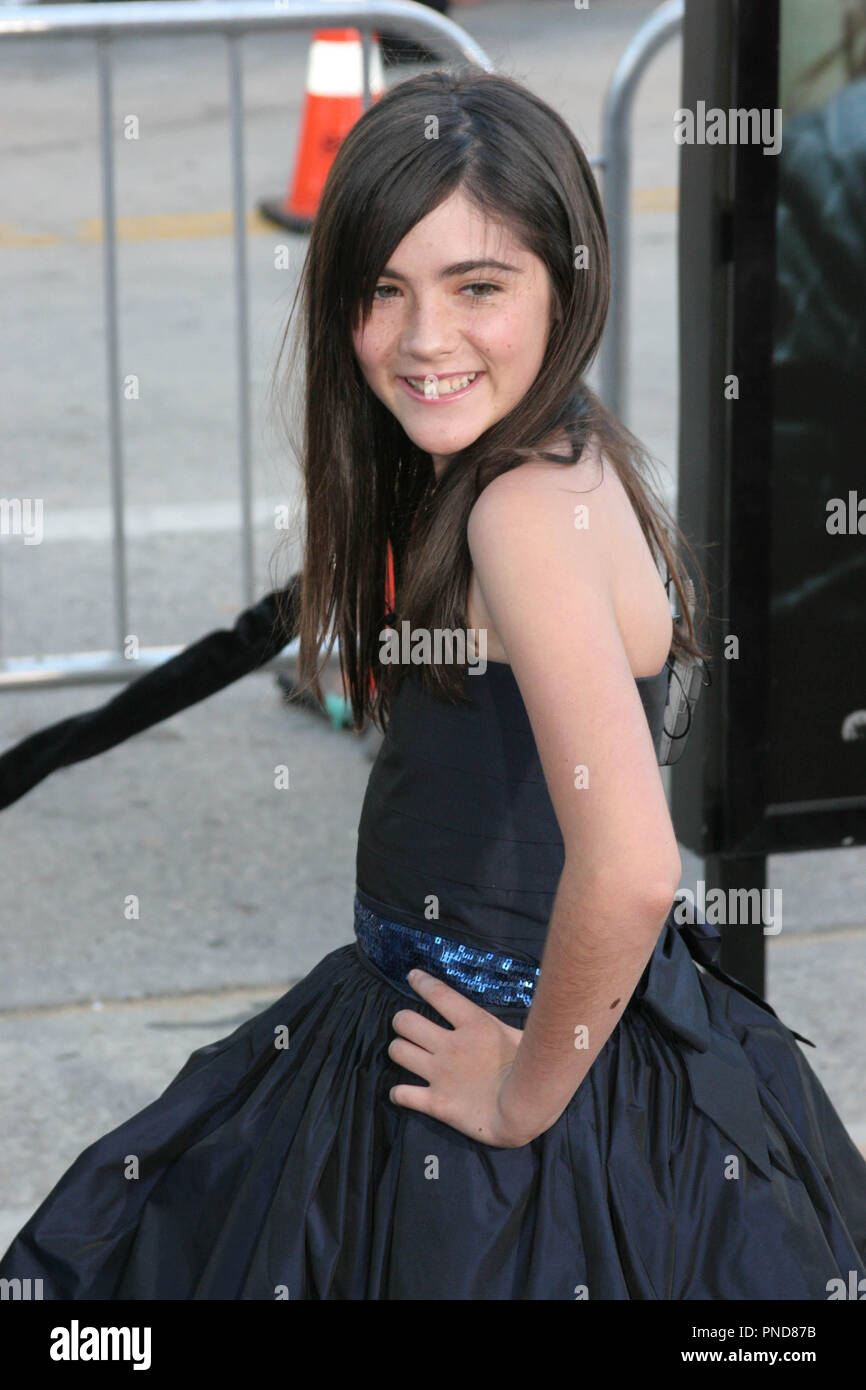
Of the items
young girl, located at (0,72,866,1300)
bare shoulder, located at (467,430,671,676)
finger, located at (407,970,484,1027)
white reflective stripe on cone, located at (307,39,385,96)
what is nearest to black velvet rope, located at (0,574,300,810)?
young girl, located at (0,72,866,1300)

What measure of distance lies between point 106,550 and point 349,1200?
4.12 meters

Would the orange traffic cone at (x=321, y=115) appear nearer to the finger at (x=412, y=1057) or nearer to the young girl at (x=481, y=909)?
the young girl at (x=481, y=909)

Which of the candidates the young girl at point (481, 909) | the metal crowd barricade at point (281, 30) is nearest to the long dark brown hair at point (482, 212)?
the young girl at point (481, 909)

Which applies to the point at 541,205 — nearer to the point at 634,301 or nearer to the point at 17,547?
the point at 17,547

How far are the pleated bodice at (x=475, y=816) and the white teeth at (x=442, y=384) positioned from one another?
0.88 ft

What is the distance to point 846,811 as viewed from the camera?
2.89m

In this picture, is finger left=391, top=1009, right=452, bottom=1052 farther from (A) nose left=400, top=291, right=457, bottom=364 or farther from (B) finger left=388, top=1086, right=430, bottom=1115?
(A) nose left=400, top=291, right=457, bottom=364

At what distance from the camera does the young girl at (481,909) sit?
66.8 inches

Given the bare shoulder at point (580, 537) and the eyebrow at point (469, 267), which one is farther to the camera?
the eyebrow at point (469, 267)

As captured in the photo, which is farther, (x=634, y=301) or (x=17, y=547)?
(x=634, y=301)

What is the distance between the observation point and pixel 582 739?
1.62 m

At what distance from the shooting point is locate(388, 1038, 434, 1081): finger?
188cm

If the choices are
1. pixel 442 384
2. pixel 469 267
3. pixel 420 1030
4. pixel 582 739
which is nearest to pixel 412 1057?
pixel 420 1030

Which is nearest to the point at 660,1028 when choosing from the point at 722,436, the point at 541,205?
the point at 541,205
